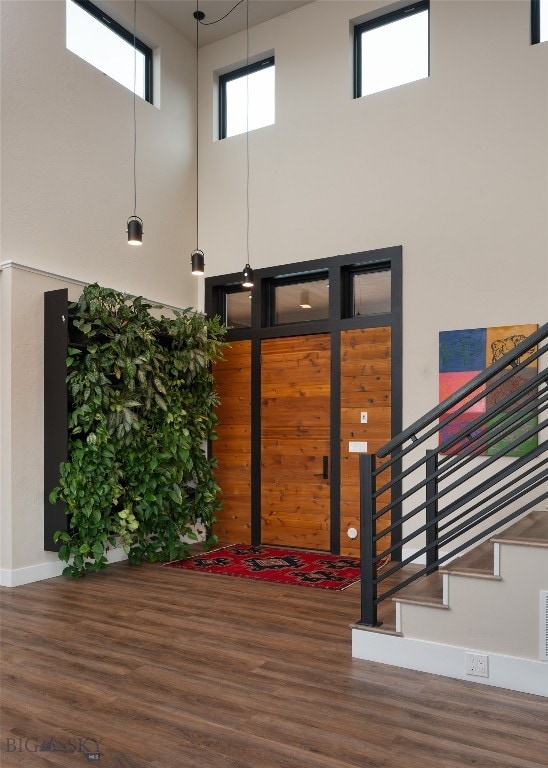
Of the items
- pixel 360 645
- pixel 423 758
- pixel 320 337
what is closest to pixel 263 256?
pixel 320 337

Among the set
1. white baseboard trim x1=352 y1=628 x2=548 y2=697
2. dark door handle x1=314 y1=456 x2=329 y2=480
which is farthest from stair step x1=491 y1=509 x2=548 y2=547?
dark door handle x1=314 y1=456 x2=329 y2=480

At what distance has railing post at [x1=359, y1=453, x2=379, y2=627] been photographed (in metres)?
3.49

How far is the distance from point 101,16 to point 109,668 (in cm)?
589

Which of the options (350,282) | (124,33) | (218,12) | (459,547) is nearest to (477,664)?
(459,547)

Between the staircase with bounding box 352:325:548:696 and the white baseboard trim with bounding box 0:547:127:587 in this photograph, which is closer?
the staircase with bounding box 352:325:548:696

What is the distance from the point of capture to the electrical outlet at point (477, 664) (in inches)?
123

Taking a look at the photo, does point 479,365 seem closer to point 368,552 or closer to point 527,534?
point 527,534

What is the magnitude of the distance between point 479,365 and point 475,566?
101 inches

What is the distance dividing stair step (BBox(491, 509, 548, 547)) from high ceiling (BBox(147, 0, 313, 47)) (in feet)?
18.6

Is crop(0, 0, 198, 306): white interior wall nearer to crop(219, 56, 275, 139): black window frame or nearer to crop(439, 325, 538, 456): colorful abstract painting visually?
crop(219, 56, 275, 139): black window frame

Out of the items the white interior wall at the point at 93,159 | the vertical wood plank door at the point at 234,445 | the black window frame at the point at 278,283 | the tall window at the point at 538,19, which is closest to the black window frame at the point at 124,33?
the white interior wall at the point at 93,159

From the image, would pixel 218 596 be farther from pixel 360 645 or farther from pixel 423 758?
pixel 423 758

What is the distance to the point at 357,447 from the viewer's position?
614 cm

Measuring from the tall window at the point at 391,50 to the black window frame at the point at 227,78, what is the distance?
1164 mm
